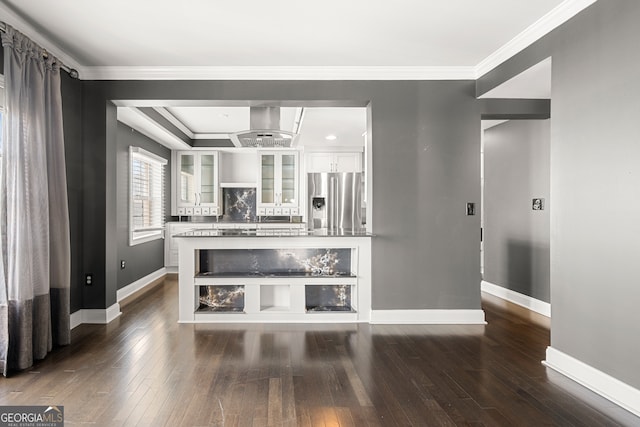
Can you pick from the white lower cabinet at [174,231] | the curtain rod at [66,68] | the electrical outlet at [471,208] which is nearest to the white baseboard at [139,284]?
the white lower cabinet at [174,231]

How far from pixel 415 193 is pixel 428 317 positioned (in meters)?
1.28

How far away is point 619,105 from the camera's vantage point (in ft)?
7.12

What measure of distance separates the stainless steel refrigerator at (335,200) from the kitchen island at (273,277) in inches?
111

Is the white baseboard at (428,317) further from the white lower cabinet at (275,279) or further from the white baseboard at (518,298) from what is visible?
the white baseboard at (518,298)

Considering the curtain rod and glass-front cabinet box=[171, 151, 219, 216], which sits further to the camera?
glass-front cabinet box=[171, 151, 219, 216]

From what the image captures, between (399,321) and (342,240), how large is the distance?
1.01 metres

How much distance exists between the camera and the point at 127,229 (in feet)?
16.7

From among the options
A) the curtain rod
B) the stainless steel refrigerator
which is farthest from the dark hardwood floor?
the stainless steel refrigerator

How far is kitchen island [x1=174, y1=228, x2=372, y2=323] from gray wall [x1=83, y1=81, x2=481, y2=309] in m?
0.27

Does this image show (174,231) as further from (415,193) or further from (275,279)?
(415,193)

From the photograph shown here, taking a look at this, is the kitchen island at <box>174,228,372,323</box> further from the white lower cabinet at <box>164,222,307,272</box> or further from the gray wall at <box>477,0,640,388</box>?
the white lower cabinet at <box>164,222,307,272</box>

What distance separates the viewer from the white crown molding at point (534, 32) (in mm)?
2510

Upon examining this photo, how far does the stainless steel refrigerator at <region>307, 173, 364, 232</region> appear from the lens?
22.0 ft

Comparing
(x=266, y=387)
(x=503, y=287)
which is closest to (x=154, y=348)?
(x=266, y=387)
